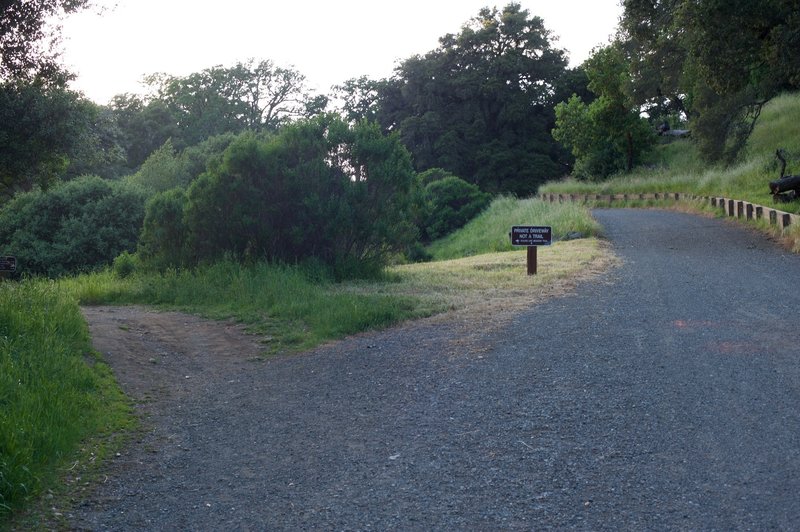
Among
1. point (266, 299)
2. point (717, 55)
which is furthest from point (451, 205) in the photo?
point (266, 299)

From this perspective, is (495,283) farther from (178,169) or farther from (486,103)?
(486,103)

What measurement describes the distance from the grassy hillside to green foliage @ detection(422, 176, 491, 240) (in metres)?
5.00

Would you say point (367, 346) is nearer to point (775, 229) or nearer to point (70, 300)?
point (70, 300)

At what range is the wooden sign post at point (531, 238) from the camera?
1512 centimetres

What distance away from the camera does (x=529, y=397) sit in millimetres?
7160

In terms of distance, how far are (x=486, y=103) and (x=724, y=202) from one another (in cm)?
3549

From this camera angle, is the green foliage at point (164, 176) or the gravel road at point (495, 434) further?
the green foliage at point (164, 176)

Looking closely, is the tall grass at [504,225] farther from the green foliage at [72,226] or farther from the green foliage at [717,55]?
the green foliage at [72,226]

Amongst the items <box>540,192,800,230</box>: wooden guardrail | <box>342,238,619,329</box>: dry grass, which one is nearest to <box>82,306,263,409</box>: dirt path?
<box>342,238,619,329</box>: dry grass

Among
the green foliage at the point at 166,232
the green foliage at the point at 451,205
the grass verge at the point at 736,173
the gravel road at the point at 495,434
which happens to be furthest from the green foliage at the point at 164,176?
the gravel road at the point at 495,434

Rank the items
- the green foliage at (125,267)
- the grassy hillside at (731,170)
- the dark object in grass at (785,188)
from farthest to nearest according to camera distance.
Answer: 1. the grassy hillside at (731,170)
2. the dark object in grass at (785,188)
3. the green foliage at (125,267)

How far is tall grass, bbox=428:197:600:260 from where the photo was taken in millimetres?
24500

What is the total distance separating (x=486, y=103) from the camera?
198 ft

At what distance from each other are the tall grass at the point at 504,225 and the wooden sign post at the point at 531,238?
329 inches
